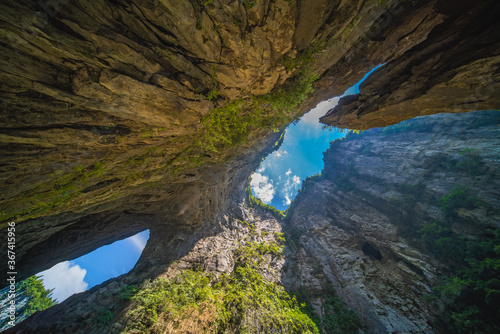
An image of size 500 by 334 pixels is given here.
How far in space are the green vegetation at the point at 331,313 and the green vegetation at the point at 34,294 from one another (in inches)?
1305

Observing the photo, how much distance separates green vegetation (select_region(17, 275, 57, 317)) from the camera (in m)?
19.6

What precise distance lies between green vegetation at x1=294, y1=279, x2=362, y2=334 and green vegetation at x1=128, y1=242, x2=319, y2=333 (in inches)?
52.3

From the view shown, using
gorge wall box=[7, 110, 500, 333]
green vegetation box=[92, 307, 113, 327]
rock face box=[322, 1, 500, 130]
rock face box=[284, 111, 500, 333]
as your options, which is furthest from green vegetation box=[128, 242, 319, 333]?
rock face box=[322, 1, 500, 130]

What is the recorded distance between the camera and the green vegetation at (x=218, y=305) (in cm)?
779

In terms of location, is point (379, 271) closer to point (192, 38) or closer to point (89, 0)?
point (192, 38)

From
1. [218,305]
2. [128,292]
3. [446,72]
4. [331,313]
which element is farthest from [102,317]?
[446,72]

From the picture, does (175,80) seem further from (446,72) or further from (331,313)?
(331,313)

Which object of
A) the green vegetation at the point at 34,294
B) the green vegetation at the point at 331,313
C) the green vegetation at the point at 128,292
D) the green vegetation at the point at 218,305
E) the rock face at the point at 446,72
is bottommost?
the green vegetation at the point at 34,294

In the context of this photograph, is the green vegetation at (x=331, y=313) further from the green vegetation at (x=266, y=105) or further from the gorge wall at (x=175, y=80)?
the green vegetation at (x=266, y=105)

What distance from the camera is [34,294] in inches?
806

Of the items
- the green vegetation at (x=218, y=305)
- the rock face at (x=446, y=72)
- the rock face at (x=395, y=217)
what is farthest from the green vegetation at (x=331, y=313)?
the rock face at (x=446, y=72)

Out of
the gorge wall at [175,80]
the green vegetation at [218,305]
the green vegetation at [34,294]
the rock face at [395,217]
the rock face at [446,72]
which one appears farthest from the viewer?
the green vegetation at [34,294]

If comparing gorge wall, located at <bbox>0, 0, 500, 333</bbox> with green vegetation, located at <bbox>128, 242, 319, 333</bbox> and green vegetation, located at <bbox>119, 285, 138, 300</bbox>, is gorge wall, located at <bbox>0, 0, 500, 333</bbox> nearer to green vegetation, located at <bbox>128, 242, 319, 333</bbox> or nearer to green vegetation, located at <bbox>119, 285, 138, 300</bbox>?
green vegetation, located at <bbox>119, 285, 138, 300</bbox>

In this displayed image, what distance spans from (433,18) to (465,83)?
8.14 ft
